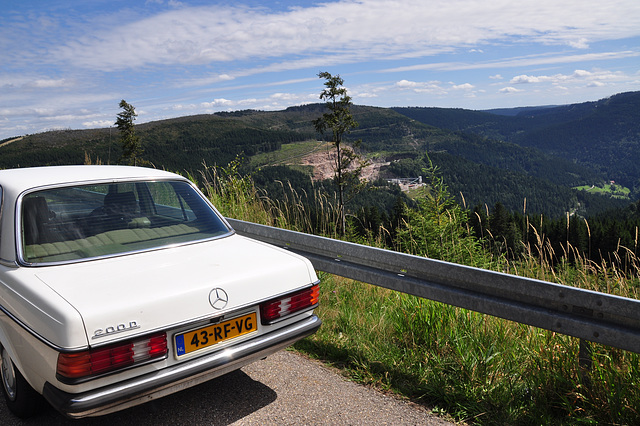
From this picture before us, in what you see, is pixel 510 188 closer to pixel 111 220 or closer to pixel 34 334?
pixel 111 220

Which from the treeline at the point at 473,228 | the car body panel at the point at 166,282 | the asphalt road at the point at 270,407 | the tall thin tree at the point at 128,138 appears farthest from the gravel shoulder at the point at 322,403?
the tall thin tree at the point at 128,138

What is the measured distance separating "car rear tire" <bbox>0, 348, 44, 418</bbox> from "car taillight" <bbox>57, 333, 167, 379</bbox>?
72 cm

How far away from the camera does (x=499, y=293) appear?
2.78 metres

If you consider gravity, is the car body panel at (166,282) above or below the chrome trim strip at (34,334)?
above

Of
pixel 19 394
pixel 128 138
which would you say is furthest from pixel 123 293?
pixel 128 138

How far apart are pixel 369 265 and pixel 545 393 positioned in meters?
Answer: 1.49

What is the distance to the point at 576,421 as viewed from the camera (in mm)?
2441

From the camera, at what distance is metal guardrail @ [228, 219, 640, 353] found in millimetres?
2297

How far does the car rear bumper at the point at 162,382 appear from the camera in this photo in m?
2.09

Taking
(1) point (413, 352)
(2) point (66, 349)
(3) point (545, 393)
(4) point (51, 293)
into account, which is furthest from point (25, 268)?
(3) point (545, 393)

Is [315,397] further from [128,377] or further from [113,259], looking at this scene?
[113,259]

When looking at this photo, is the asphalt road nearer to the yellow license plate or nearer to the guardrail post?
the yellow license plate

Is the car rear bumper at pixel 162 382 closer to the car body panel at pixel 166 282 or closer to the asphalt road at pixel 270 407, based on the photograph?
the car body panel at pixel 166 282

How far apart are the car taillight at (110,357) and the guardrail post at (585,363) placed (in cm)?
230
